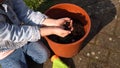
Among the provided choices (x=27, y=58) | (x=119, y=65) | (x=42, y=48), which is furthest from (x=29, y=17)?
(x=119, y=65)

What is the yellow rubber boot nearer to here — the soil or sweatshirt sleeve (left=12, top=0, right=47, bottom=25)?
the soil

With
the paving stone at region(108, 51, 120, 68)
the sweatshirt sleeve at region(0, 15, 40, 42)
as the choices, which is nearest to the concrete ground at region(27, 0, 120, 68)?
the paving stone at region(108, 51, 120, 68)

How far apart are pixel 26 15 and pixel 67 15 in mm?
378

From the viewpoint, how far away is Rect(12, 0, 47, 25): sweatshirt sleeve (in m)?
2.27

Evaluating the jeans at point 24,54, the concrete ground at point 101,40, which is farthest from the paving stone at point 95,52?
the jeans at point 24,54

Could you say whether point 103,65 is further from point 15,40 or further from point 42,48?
point 15,40

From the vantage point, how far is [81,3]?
2.92 meters

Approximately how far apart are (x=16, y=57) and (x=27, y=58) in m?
0.26

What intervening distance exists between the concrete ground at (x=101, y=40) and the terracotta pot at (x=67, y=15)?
14cm

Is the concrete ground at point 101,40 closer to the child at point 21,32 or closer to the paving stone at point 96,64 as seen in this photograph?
the paving stone at point 96,64

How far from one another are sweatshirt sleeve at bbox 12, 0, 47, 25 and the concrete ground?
0.46m

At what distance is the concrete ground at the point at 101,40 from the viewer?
2.51 metres

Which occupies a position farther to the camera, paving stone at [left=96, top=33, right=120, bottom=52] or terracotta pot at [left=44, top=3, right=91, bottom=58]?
paving stone at [left=96, top=33, right=120, bottom=52]

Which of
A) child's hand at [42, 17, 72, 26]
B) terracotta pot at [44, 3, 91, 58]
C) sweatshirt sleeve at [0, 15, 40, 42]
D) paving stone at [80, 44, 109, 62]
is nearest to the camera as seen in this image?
sweatshirt sleeve at [0, 15, 40, 42]
